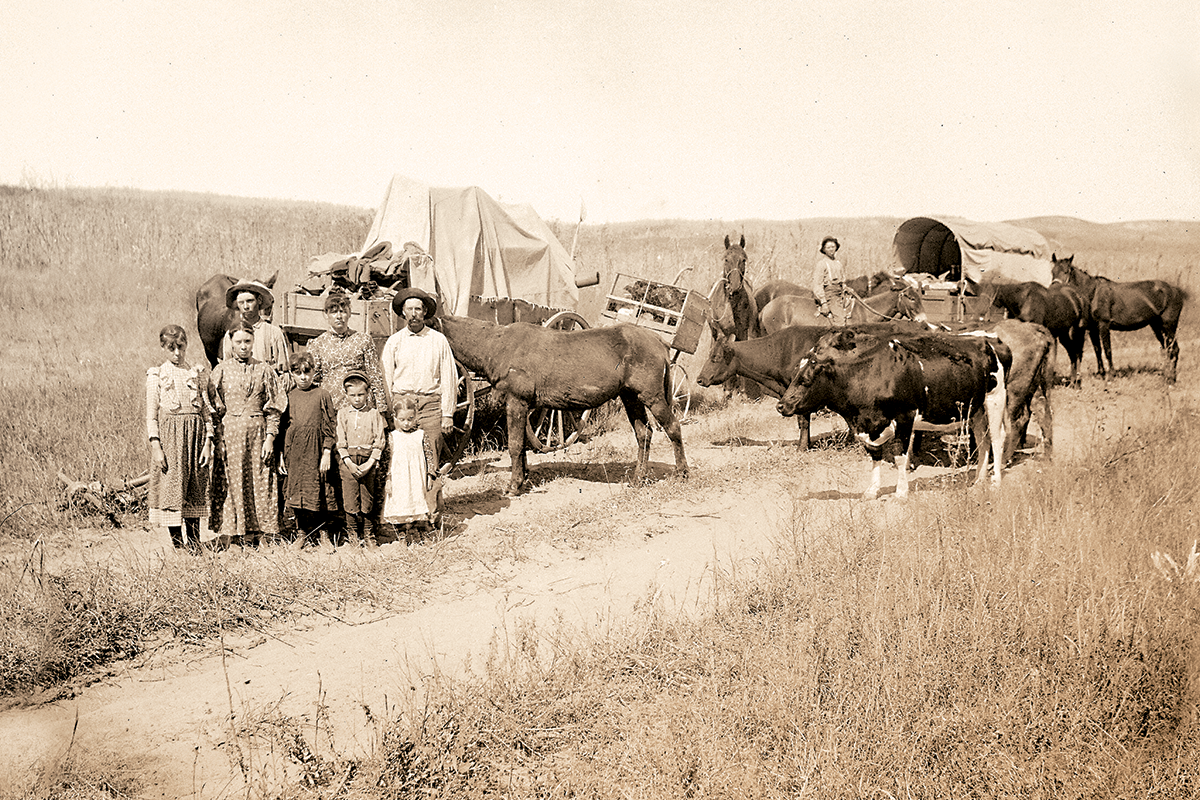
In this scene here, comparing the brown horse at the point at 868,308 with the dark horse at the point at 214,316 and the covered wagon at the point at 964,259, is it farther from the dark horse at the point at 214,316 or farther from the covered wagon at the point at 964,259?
the dark horse at the point at 214,316

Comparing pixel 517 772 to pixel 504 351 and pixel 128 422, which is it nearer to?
pixel 504 351

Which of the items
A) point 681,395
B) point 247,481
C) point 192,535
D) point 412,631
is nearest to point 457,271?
point 681,395

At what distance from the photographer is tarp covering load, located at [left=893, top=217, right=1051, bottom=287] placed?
564 inches

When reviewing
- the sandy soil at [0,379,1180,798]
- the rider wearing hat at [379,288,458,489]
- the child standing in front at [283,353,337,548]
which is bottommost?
the sandy soil at [0,379,1180,798]

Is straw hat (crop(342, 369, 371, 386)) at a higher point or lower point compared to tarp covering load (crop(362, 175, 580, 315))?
lower

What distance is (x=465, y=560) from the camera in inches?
263

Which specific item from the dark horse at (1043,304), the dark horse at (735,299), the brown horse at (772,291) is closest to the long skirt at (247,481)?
the dark horse at (735,299)

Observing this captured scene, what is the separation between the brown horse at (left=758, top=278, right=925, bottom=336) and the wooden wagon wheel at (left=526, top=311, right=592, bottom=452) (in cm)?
364

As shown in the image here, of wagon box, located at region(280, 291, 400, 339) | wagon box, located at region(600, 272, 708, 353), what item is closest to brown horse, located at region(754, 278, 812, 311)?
wagon box, located at region(600, 272, 708, 353)

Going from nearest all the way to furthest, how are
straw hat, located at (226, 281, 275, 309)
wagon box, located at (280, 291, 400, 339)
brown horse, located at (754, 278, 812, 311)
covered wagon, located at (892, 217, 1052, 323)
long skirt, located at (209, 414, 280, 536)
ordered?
long skirt, located at (209, 414, 280, 536) → straw hat, located at (226, 281, 275, 309) → wagon box, located at (280, 291, 400, 339) → covered wagon, located at (892, 217, 1052, 323) → brown horse, located at (754, 278, 812, 311)

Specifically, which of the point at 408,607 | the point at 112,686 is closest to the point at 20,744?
the point at 112,686

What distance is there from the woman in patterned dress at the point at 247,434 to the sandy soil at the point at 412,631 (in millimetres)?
678

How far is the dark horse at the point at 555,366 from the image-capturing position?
29.6 ft

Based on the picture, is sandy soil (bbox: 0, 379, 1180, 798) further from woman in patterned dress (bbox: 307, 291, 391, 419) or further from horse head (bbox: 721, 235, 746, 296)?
horse head (bbox: 721, 235, 746, 296)
